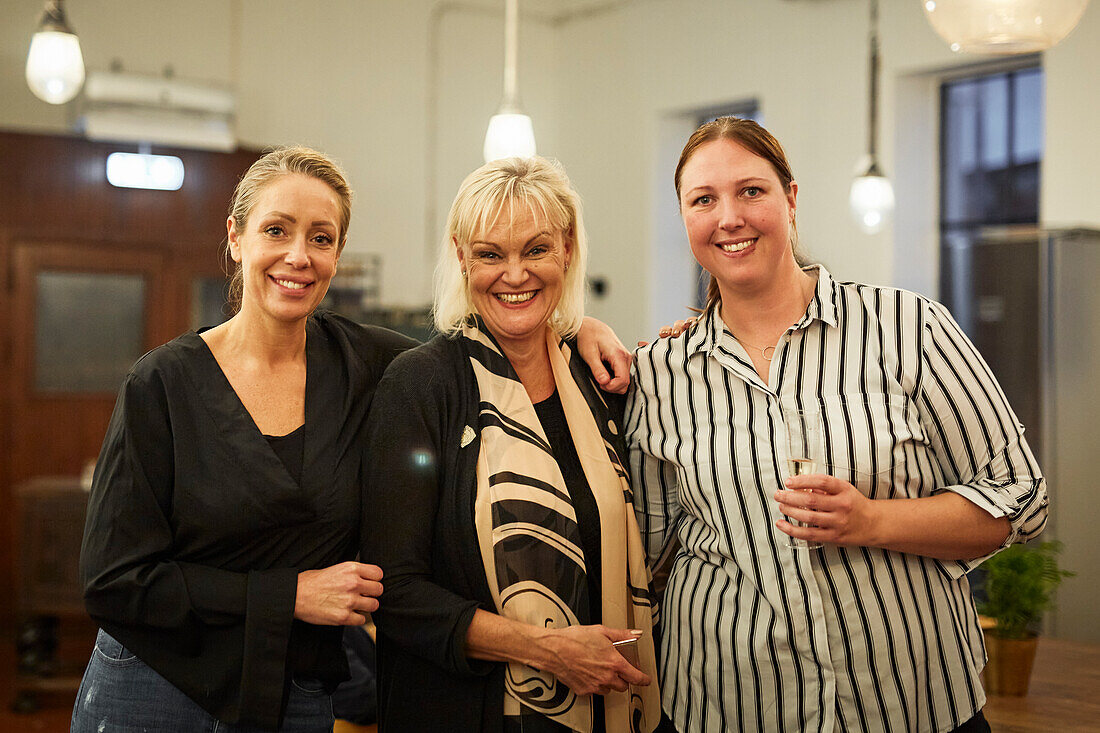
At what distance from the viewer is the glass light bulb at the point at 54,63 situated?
3508mm

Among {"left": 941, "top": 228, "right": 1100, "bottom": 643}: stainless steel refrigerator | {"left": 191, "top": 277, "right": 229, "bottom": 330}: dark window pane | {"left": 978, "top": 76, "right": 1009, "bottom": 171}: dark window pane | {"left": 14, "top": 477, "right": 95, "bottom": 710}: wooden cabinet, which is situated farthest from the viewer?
{"left": 191, "top": 277, "right": 229, "bottom": 330}: dark window pane

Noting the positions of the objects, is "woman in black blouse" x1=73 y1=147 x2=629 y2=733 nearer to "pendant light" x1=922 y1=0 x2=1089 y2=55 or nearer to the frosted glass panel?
"pendant light" x1=922 y1=0 x2=1089 y2=55

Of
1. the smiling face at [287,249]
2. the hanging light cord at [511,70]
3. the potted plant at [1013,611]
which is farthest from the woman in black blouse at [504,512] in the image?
the hanging light cord at [511,70]

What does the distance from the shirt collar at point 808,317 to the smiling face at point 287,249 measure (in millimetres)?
617

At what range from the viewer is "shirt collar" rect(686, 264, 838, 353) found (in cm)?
162

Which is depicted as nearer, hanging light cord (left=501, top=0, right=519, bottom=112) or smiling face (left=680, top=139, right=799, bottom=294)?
smiling face (left=680, top=139, right=799, bottom=294)

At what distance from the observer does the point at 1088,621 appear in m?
4.29

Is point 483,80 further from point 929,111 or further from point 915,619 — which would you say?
point 915,619

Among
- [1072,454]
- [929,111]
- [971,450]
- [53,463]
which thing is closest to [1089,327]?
[1072,454]

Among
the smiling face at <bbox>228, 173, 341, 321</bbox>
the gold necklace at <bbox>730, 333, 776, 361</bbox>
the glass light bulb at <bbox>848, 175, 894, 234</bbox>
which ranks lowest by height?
the gold necklace at <bbox>730, 333, 776, 361</bbox>

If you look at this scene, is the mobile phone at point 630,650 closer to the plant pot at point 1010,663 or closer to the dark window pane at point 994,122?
the plant pot at point 1010,663

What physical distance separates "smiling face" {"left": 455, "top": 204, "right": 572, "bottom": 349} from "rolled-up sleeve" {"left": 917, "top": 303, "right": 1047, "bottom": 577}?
593 mm

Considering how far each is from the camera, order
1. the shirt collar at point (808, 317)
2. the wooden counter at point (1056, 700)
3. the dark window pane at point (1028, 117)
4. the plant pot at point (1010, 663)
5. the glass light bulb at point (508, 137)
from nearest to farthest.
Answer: the shirt collar at point (808, 317)
the wooden counter at point (1056, 700)
the plant pot at point (1010, 663)
the glass light bulb at point (508, 137)
the dark window pane at point (1028, 117)

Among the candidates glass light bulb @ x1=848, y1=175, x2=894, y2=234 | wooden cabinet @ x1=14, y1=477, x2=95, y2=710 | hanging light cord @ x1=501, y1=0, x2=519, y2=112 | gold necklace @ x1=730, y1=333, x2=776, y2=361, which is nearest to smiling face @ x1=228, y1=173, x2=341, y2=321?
gold necklace @ x1=730, y1=333, x2=776, y2=361
